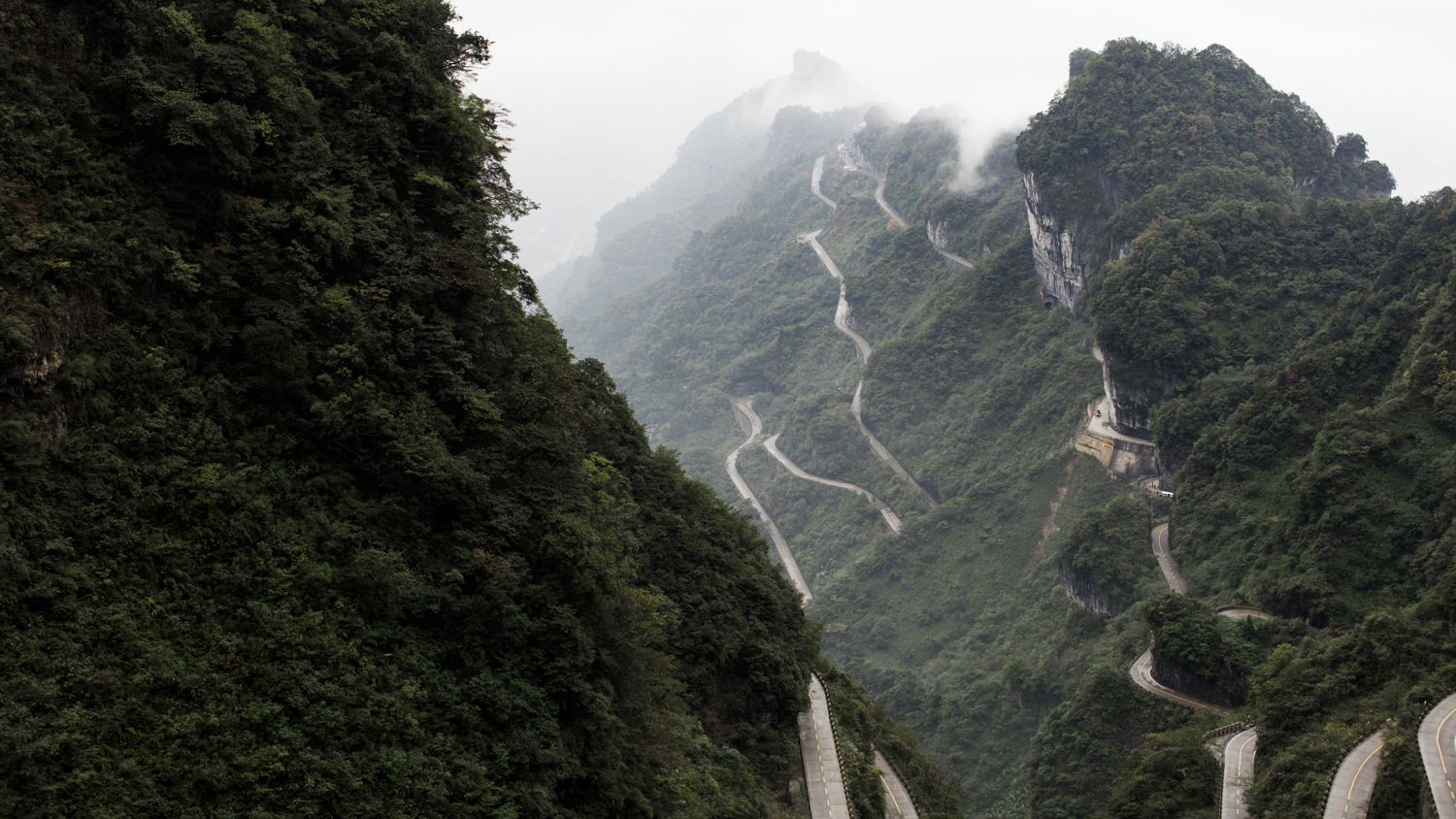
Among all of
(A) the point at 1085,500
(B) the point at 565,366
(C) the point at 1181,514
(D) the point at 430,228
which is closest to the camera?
(D) the point at 430,228

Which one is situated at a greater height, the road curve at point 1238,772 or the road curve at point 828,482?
the road curve at point 828,482

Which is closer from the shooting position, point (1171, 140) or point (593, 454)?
point (593, 454)

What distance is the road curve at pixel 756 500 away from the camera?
231ft

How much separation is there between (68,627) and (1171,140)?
2692 inches

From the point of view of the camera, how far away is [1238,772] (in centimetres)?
2595

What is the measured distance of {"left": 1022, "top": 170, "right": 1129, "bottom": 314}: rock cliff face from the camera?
62.4m

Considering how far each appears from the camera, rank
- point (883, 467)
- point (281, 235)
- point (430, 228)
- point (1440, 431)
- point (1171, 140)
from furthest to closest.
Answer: point (883, 467) < point (1171, 140) < point (1440, 431) < point (430, 228) < point (281, 235)

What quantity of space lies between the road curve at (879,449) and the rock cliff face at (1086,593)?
17862 millimetres

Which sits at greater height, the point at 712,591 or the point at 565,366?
the point at 565,366

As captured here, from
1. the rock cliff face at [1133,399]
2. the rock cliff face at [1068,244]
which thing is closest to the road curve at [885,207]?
the rock cliff face at [1068,244]

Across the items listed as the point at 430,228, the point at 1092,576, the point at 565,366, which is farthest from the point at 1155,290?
the point at 430,228

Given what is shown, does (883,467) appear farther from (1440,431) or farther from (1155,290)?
(1440,431)

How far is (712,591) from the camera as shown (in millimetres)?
23625

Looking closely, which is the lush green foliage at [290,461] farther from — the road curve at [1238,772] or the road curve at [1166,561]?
the road curve at [1166,561]
